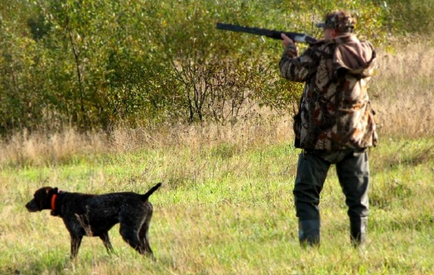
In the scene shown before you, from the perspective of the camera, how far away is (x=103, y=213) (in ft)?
22.4

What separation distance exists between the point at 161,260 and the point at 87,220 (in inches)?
31.8

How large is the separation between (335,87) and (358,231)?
47.6 inches

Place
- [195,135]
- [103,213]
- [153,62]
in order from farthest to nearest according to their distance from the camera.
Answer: [153,62] < [195,135] < [103,213]

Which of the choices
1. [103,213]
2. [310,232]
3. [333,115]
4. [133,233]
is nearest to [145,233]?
[133,233]

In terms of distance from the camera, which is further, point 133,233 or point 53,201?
point 53,201

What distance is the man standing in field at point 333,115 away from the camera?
20.1 ft

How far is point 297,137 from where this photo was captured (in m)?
6.39

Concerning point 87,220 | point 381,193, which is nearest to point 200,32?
point 381,193

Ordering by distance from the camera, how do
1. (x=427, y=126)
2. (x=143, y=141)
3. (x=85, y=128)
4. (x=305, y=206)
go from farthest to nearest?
(x=85, y=128) < (x=143, y=141) < (x=427, y=126) < (x=305, y=206)

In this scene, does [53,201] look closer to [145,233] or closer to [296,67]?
[145,233]

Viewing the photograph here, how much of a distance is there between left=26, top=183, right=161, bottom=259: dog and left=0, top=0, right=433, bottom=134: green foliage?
8.56m

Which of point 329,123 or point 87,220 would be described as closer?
point 329,123

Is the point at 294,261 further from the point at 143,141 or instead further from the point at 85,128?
the point at 85,128

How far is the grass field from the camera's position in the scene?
20.6 ft
